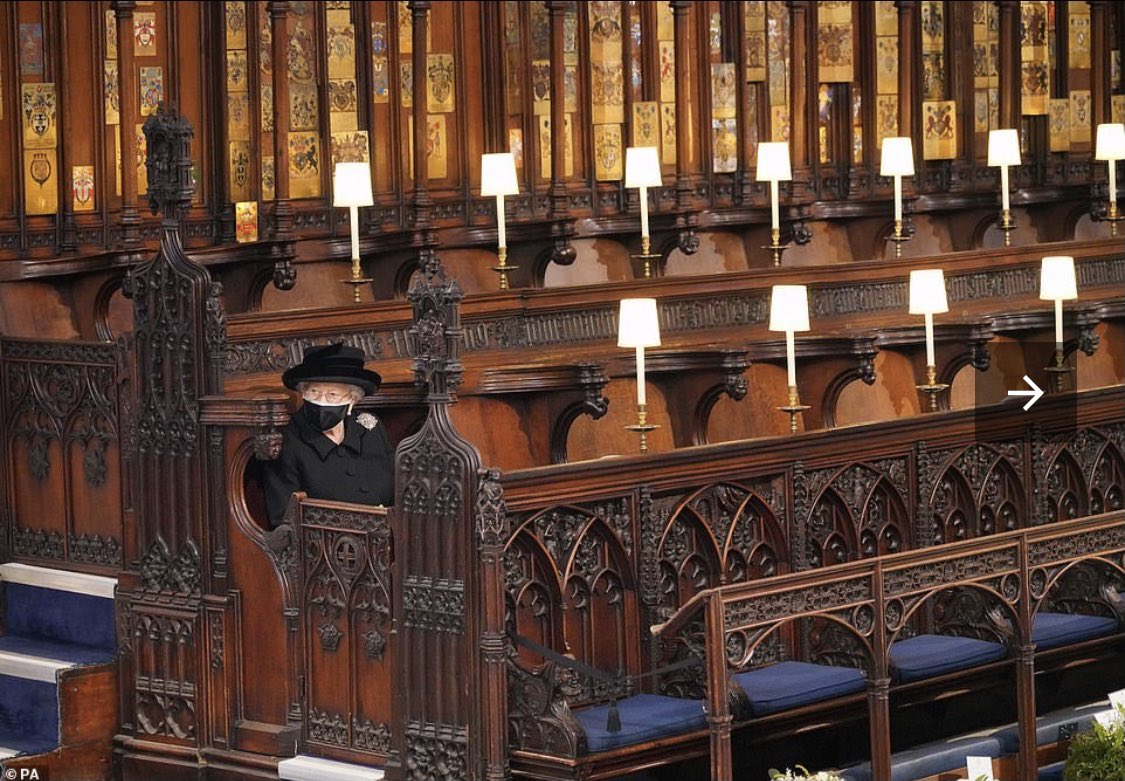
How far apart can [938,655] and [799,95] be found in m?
6.68

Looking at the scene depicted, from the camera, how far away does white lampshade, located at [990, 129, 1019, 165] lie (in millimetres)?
12062

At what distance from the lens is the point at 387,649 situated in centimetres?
728

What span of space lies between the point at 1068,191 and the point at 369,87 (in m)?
4.64

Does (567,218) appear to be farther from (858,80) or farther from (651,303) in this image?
(858,80)

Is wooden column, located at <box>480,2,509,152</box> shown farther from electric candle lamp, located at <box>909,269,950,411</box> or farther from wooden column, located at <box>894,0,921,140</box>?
electric candle lamp, located at <box>909,269,950,411</box>

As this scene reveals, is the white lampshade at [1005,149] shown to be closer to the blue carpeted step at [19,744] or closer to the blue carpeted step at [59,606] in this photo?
the blue carpeted step at [59,606]

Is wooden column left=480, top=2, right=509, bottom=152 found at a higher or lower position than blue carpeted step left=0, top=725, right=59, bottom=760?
higher

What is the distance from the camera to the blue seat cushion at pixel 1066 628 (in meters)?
7.96

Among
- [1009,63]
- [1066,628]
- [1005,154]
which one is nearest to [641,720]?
[1066,628]

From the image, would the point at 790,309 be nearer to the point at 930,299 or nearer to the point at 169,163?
the point at 930,299

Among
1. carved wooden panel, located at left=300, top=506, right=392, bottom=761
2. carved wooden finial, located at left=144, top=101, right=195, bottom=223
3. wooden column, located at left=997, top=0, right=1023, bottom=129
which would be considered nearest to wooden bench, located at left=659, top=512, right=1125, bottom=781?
carved wooden panel, located at left=300, top=506, right=392, bottom=761

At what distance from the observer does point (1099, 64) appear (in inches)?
622

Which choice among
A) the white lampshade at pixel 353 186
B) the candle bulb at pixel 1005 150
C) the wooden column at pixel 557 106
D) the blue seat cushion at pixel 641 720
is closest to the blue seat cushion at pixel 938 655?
the blue seat cushion at pixel 641 720

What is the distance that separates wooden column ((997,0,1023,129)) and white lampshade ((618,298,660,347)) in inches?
264
